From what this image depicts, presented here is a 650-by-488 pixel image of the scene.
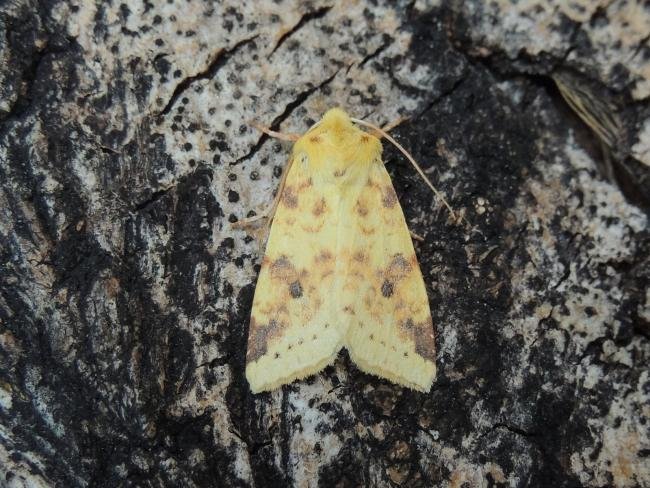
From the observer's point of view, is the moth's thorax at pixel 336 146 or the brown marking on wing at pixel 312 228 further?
the brown marking on wing at pixel 312 228

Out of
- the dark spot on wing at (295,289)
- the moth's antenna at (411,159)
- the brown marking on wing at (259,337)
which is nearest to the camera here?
the brown marking on wing at (259,337)

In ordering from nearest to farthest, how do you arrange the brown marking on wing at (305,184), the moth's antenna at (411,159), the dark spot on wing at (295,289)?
the moth's antenna at (411,159)
the dark spot on wing at (295,289)
the brown marking on wing at (305,184)

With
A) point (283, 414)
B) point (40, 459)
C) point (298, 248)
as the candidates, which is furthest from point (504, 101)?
point (40, 459)

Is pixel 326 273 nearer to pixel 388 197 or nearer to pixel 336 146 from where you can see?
pixel 388 197

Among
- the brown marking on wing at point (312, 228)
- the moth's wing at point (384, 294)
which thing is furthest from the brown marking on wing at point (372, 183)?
the brown marking on wing at point (312, 228)

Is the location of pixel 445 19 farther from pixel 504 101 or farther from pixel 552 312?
pixel 552 312

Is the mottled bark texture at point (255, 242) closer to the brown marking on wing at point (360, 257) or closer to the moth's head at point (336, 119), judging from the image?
the moth's head at point (336, 119)

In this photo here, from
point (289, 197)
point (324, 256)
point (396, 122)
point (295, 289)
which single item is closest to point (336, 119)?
point (396, 122)
